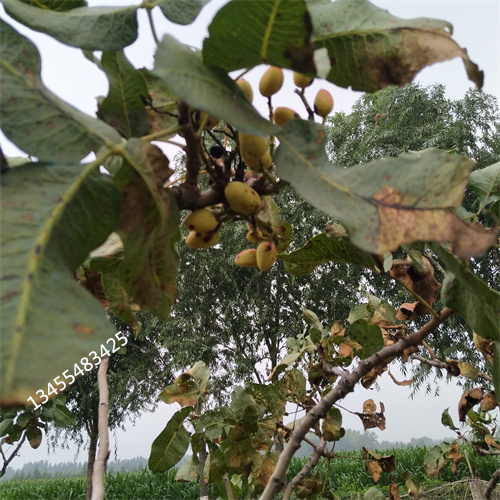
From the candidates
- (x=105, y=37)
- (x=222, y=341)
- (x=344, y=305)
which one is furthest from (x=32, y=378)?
(x=222, y=341)

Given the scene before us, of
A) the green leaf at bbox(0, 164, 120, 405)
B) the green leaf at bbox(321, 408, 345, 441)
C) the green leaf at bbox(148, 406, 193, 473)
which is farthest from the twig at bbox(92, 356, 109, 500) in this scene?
the green leaf at bbox(0, 164, 120, 405)

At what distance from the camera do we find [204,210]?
1.24 feet

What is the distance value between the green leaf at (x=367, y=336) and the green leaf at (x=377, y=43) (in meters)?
0.45

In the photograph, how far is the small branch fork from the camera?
55 cm

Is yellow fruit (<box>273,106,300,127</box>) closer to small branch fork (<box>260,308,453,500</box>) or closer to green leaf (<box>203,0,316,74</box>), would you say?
green leaf (<box>203,0,316,74</box>)

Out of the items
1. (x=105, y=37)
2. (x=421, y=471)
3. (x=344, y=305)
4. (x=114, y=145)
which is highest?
(x=344, y=305)

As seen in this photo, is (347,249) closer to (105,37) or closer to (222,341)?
(105,37)

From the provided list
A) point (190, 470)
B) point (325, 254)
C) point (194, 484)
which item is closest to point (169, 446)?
point (190, 470)

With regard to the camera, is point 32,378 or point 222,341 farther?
point 222,341

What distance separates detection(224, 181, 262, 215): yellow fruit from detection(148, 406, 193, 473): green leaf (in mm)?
565

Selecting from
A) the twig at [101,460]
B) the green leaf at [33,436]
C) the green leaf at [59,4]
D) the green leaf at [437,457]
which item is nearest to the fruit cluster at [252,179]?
the green leaf at [59,4]

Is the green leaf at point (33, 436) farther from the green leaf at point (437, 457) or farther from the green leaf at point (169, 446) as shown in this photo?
the green leaf at point (437, 457)

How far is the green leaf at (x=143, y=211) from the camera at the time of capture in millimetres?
294

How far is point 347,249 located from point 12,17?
0.38 meters
